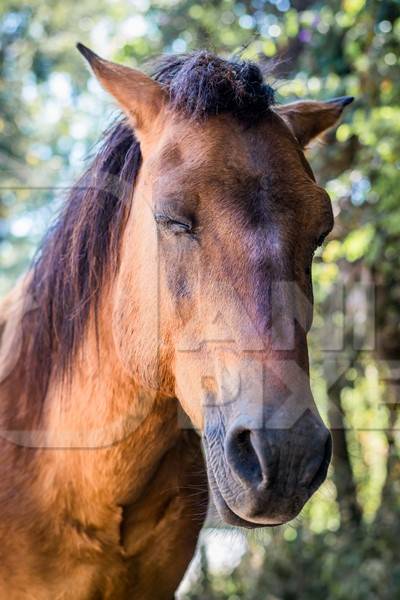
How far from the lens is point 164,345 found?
2402 millimetres

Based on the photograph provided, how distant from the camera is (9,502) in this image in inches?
109

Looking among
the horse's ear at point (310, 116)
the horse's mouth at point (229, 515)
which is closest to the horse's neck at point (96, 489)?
the horse's mouth at point (229, 515)

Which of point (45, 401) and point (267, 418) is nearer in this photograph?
point (267, 418)

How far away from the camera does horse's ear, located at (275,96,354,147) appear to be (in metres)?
2.85

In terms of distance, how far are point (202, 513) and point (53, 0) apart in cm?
577

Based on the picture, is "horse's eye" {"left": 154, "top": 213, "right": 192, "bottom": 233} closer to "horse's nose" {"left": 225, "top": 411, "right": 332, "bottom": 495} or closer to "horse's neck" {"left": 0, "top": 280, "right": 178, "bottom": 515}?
"horse's neck" {"left": 0, "top": 280, "right": 178, "bottom": 515}

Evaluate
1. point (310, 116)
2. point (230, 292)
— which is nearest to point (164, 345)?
point (230, 292)

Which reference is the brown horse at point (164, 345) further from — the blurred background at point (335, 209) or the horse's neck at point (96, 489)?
the blurred background at point (335, 209)

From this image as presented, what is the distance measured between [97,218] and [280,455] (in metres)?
1.25

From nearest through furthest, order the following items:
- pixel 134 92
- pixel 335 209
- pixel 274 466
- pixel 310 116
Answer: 1. pixel 274 466
2. pixel 134 92
3. pixel 310 116
4. pixel 335 209

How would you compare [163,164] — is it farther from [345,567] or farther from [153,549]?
[345,567]

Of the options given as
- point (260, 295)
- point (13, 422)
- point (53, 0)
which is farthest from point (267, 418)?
point (53, 0)

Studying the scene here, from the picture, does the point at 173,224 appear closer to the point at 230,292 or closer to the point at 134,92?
the point at 230,292

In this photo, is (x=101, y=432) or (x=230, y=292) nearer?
(x=230, y=292)
